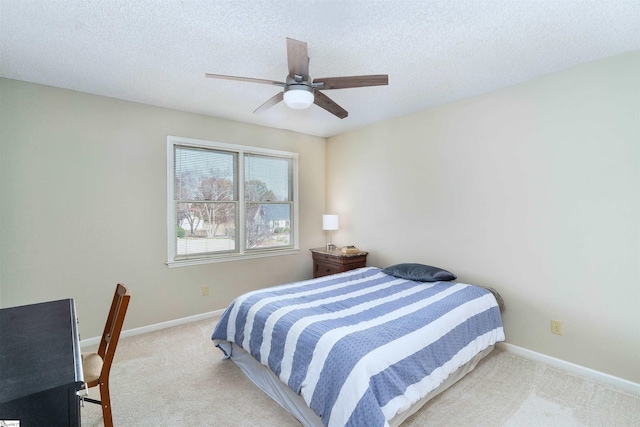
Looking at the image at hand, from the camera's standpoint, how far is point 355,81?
1982mm

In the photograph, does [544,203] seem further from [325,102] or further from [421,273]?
[325,102]

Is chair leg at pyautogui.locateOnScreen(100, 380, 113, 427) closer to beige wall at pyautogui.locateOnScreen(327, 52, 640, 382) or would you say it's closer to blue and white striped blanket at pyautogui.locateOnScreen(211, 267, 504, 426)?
blue and white striped blanket at pyautogui.locateOnScreen(211, 267, 504, 426)

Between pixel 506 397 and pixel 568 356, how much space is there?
0.86 metres

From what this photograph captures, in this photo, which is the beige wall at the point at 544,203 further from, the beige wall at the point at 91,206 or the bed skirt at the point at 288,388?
the beige wall at the point at 91,206

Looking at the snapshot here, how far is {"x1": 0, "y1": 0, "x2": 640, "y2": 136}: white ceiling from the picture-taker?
1733mm

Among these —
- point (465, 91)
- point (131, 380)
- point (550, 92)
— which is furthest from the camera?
point (465, 91)

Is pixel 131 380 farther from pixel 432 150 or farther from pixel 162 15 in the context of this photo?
pixel 432 150

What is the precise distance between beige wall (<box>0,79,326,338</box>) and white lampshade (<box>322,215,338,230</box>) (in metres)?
1.47

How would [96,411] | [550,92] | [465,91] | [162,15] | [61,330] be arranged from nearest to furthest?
[61,330] < [162,15] < [96,411] < [550,92] < [465,91]

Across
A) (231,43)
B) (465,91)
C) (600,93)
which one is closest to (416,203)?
(465,91)

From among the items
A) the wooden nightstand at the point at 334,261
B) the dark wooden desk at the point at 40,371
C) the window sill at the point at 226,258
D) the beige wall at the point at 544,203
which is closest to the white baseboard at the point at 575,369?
the beige wall at the point at 544,203

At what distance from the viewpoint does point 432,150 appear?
136 inches

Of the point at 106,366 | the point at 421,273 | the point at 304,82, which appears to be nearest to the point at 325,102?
the point at 304,82

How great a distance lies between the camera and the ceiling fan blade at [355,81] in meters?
1.94
